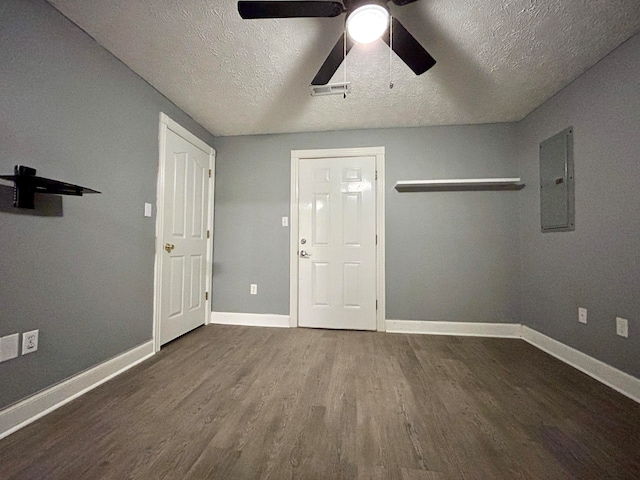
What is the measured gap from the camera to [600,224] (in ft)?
6.11

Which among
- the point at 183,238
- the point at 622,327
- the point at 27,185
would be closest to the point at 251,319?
the point at 183,238

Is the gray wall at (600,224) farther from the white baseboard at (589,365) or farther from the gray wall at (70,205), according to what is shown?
the gray wall at (70,205)

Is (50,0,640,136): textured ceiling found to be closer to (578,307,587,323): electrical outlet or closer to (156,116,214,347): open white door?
(156,116,214,347): open white door

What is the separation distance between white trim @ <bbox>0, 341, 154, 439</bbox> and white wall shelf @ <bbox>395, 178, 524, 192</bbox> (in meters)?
2.82

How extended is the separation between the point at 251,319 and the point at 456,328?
226 cm

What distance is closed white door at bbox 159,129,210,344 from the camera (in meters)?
2.38

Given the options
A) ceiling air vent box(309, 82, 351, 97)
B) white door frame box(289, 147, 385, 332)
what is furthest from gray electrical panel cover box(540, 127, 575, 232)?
ceiling air vent box(309, 82, 351, 97)

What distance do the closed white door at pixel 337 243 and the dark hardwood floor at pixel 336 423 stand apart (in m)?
0.80

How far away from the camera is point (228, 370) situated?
1936 millimetres

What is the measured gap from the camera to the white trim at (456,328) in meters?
2.70

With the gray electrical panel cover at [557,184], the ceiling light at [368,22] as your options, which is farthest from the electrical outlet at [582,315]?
the ceiling light at [368,22]

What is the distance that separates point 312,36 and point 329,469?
230 cm

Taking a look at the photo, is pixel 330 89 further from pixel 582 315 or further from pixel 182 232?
pixel 582 315

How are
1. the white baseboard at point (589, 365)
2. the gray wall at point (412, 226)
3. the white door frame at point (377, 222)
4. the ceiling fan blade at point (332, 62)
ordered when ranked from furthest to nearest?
the white door frame at point (377, 222)
the gray wall at point (412, 226)
the white baseboard at point (589, 365)
the ceiling fan blade at point (332, 62)
